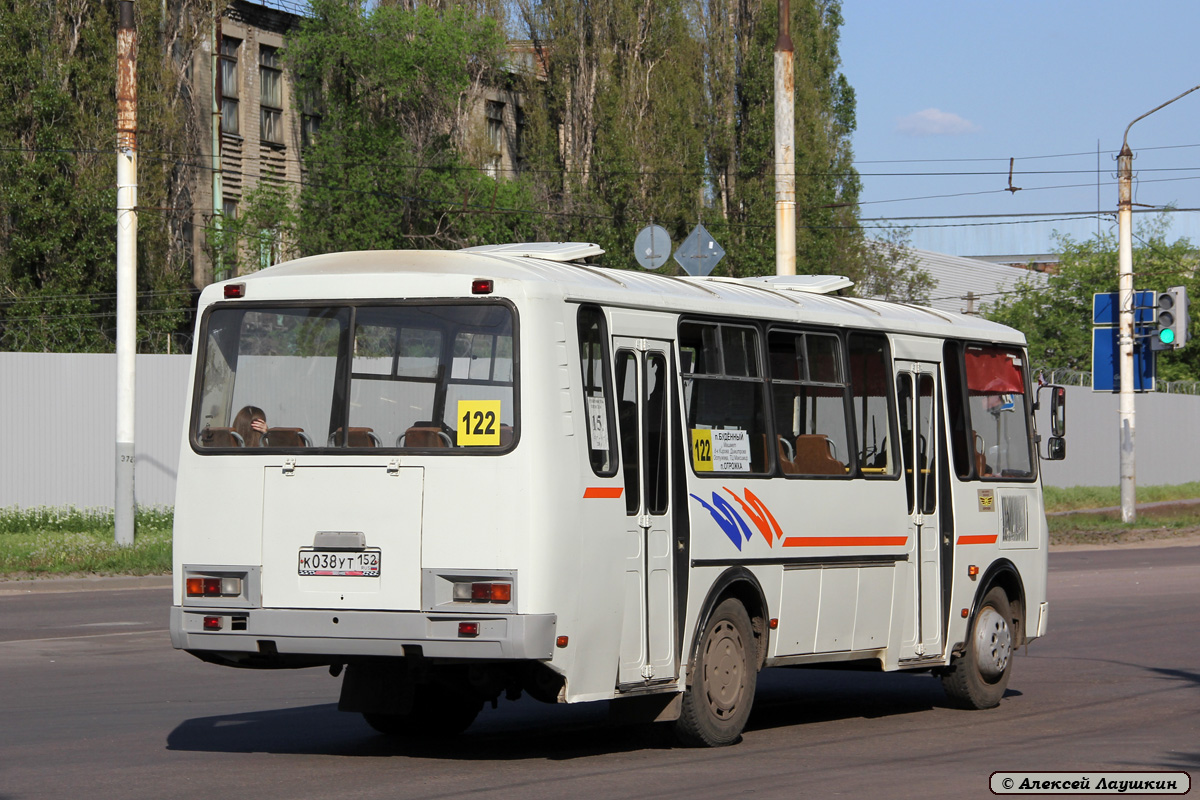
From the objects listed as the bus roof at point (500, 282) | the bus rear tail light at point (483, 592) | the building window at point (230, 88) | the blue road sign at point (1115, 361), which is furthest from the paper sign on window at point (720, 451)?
the building window at point (230, 88)

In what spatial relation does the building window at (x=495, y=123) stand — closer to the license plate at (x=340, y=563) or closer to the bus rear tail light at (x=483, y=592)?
the license plate at (x=340, y=563)

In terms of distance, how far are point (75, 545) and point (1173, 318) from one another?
19837 mm

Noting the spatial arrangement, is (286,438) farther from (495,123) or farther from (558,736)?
(495,123)

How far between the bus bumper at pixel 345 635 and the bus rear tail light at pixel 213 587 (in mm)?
83

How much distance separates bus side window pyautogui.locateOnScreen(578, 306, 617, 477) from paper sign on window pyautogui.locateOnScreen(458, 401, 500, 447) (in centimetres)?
50

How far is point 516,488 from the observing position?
847cm

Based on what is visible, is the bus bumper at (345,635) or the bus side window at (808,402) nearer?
the bus bumper at (345,635)

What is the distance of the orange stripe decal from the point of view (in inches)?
409

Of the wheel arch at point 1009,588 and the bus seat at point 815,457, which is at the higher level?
the bus seat at point 815,457

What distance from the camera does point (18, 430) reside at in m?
29.2

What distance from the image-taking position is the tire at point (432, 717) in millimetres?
10180

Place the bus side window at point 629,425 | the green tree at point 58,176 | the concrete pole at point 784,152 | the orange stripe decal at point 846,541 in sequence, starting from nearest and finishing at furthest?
the bus side window at point 629,425
the orange stripe decal at point 846,541
the concrete pole at point 784,152
the green tree at point 58,176

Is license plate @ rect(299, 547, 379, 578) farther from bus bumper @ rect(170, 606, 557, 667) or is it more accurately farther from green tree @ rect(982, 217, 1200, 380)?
green tree @ rect(982, 217, 1200, 380)

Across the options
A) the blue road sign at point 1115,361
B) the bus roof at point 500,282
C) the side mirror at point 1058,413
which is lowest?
the side mirror at point 1058,413
